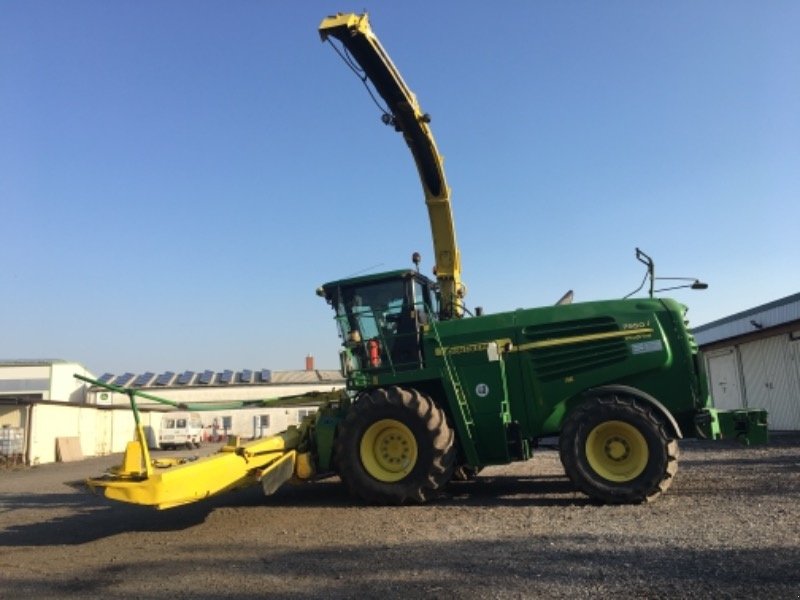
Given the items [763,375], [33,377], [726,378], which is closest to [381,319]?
[763,375]

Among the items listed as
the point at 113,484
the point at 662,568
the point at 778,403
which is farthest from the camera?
the point at 778,403

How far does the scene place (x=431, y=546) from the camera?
6512mm

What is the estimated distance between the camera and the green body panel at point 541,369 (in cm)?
906

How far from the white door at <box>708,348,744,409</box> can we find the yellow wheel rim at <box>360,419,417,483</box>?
19.7 m

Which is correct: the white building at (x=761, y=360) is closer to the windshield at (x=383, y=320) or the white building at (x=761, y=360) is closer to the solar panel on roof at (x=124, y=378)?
the windshield at (x=383, y=320)

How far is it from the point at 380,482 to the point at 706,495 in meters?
4.26

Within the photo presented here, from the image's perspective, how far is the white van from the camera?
36.7 meters

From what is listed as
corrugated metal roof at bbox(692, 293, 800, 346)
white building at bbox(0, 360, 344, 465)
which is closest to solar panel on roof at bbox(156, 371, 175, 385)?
white building at bbox(0, 360, 344, 465)

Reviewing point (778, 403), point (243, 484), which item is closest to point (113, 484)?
point (243, 484)

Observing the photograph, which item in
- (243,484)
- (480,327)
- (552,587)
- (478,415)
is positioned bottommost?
(552,587)

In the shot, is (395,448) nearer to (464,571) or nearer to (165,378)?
(464,571)

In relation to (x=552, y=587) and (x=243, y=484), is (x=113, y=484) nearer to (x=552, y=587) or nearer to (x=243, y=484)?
(x=243, y=484)

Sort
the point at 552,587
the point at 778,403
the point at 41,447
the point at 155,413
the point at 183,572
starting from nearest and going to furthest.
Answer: the point at 552,587 → the point at 183,572 → the point at 778,403 → the point at 41,447 → the point at 155,413

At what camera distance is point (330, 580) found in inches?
217
